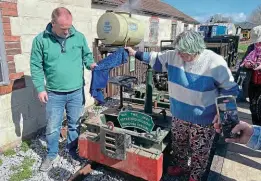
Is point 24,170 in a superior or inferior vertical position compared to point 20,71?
inferior

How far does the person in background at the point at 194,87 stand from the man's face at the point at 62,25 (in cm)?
97

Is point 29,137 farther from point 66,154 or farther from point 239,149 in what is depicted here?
point 239,149

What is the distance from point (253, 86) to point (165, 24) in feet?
36.5

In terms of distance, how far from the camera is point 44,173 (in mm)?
3297

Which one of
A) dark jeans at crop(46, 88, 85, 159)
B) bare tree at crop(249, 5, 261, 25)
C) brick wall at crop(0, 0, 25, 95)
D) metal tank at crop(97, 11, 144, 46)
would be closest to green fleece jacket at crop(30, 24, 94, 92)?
dark jeans at crop(46, 88, 85, 159)

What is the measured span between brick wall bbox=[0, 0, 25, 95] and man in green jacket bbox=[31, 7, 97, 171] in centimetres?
91

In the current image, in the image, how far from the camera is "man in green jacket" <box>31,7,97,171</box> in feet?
9.65

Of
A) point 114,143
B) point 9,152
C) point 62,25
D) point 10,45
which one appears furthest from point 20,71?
point 114,143

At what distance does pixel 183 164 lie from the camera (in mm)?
3039

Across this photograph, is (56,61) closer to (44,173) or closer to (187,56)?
(44,173)

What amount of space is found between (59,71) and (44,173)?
1.45 m

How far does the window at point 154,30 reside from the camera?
12016 millimetres

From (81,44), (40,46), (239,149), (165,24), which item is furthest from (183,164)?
(165,24)

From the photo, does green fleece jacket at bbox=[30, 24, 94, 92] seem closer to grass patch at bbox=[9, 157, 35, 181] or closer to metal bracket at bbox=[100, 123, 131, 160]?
metal bracket at bbox=[100, 123, 131, 160]
